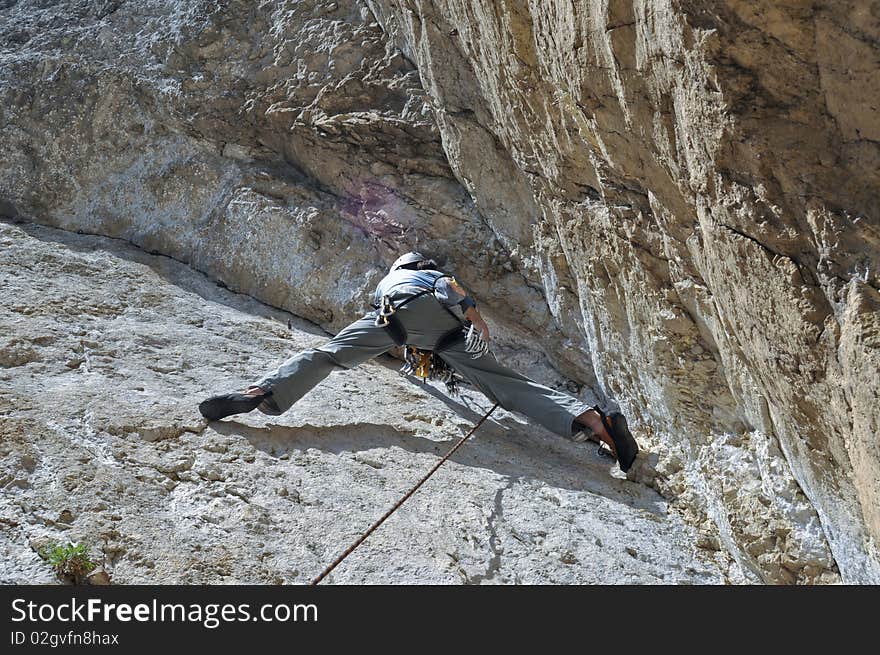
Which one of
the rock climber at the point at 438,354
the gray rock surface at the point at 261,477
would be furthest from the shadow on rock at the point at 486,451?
the rock climber at the point at 438,354

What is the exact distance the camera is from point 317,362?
11.5 feet

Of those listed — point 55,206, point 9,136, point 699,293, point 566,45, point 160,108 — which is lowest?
point 55,206

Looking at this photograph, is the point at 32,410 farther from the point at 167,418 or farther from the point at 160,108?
the point at 160,108

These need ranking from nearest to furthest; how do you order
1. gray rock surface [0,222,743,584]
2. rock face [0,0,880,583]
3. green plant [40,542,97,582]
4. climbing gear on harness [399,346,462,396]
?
rock face [0,0,880,583] < green plant [40,542,97,582] < gray rock surface [0,222,743,584] < climbing gear on harness [399,346,462,396]

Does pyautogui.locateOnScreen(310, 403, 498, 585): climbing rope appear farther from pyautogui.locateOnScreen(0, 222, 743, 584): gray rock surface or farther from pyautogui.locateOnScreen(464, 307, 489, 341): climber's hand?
pyautogui.locateOnScreen(464, 307, 489, 341): climber's hand

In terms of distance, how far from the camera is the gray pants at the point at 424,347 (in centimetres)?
339

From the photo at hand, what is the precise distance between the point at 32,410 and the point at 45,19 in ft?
12.9

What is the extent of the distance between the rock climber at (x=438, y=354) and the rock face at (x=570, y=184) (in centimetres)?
24

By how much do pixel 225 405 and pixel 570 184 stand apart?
1.70 meters

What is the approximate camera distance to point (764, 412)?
8.52 ft

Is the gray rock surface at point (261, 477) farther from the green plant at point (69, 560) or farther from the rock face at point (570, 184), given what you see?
the rock face at point (570, 184)

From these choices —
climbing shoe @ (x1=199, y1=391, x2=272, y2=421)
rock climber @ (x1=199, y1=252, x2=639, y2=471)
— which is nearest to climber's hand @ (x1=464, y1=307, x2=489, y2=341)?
rock climber @ (x1=199, y1=252, x2=639, y2=471)

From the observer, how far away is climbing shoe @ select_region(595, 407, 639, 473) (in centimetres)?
335

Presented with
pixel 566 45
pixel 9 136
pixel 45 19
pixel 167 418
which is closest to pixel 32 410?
pixel 167 418
